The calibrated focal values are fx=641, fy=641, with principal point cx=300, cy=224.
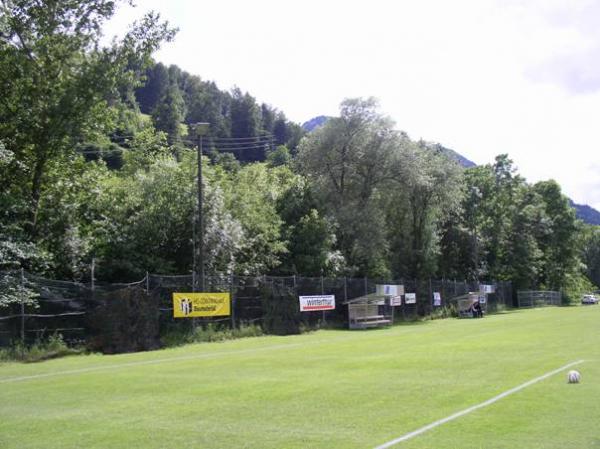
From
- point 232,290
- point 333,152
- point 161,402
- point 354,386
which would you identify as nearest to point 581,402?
point 354,386

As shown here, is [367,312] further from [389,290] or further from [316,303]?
[316,303]

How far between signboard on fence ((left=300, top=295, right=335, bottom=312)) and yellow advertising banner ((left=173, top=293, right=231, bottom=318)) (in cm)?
608

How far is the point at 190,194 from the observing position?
32.9m

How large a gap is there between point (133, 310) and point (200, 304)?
12.7 feet

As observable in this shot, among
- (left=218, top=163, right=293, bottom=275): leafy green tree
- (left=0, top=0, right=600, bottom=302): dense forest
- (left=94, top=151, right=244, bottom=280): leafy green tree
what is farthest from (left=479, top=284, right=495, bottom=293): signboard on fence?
(left=94, top=151, right=244, bottom=280): leafy green tree

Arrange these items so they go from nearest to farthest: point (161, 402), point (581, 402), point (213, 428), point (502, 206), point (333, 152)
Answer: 1. point (213, 428)
2. point (581, 402)
3. point (161, 402)
4. point (333, 152)
5. point (502, 206)

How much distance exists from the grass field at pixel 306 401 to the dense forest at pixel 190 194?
26.4 ft

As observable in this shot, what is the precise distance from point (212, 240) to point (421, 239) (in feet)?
98.1

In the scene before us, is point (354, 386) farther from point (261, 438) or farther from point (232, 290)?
point (232, 290)

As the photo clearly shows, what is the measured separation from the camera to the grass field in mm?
7816

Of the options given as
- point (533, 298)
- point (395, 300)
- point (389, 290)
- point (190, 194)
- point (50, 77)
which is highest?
point (50, 77)

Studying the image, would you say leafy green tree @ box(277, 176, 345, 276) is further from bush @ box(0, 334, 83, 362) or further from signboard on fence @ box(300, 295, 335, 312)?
bush @ box(0, 334, 83, 362)

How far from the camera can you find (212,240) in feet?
107

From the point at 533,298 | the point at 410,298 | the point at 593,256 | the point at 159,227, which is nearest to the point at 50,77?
the point at 159,227
